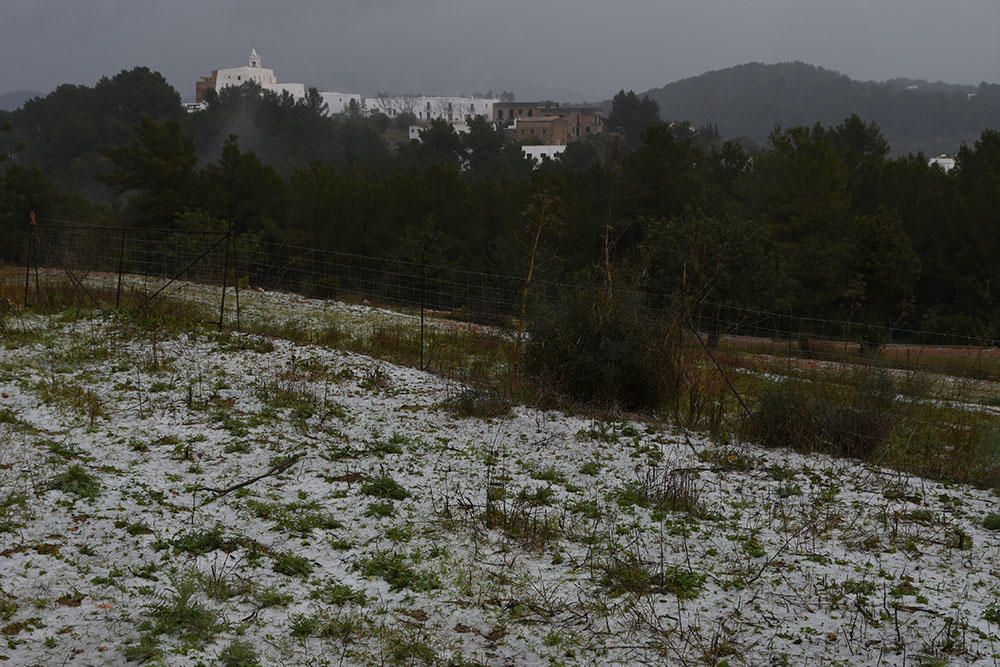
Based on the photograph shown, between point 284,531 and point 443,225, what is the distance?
26.5 metres

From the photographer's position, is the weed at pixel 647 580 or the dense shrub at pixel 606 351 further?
the dense shrub at pixel 606 351

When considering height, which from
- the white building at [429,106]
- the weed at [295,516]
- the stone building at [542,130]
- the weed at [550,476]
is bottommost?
the weed at [295,516]

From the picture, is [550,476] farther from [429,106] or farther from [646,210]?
[429,106]

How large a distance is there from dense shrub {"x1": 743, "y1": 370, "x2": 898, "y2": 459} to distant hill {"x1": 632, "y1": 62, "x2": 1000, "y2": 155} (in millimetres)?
129729

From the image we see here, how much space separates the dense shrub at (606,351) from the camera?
8859mm

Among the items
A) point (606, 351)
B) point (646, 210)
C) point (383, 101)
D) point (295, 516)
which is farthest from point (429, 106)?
point (295, 516)

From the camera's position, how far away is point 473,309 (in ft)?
53.5

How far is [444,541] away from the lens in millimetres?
5574

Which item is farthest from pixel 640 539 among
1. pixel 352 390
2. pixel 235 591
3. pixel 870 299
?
pixel 870 299

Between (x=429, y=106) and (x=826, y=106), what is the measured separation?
69596 mm

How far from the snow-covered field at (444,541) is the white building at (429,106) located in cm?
14787

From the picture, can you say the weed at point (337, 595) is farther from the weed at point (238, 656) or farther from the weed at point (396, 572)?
the weed at point (238, 656)

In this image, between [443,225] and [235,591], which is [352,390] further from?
[443,225]

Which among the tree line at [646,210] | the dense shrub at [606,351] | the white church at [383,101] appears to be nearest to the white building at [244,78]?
the white church at [383,101]
